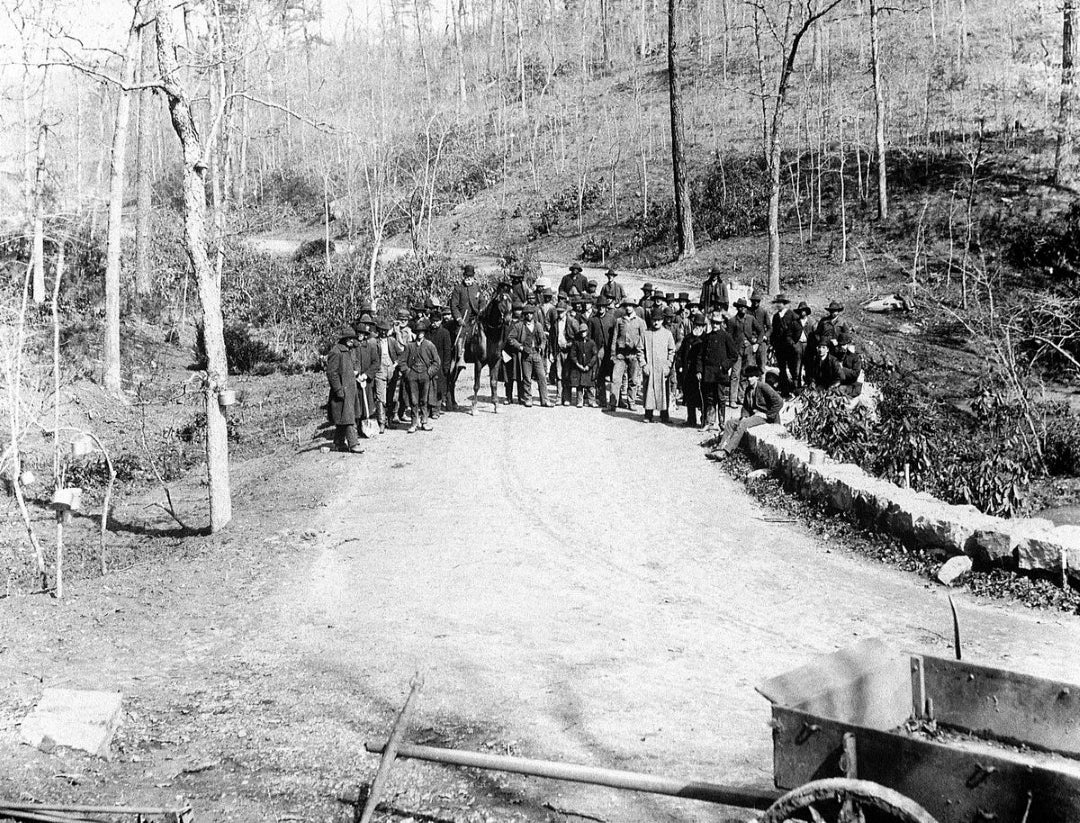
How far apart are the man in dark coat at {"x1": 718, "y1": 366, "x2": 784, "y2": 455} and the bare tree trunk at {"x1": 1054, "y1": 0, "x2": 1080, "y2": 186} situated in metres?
19.7

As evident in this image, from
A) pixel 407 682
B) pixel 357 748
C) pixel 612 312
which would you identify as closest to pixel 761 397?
pixel 612 312

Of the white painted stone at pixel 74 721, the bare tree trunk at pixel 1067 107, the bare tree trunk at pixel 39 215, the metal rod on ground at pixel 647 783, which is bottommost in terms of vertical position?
the white painted stone at pixel 74 721

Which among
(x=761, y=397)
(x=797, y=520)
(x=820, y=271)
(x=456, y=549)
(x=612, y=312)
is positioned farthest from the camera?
(x=820, y=271)

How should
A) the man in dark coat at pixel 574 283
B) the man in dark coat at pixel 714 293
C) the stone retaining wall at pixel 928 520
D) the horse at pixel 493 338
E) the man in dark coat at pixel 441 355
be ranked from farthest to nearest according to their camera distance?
the man in dark coat at pixel 574 283
the man in dark coat at pixel 714 293
the horse at pixel 493 338
the man in dark coat at pixel 441 355
the stone retaining wall at pixel 928 520

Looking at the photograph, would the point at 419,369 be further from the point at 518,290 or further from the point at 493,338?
the point at 518,290

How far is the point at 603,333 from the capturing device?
59.0 feet

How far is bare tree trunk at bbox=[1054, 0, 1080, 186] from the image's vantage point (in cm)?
2998

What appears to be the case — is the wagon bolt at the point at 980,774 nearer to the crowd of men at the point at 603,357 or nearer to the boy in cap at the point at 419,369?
the crowd of men at the point at 603,357

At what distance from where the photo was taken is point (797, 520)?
11812mm

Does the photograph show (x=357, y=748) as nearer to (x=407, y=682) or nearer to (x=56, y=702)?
(x=407, y=682)

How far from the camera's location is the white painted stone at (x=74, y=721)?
6402 mm

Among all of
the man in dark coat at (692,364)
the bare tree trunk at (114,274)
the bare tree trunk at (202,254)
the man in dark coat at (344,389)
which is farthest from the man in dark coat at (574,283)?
the bare tree trunk at (202,254)

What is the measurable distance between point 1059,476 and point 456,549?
29.4 feet

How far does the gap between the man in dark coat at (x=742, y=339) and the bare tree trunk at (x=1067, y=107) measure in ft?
57.8
